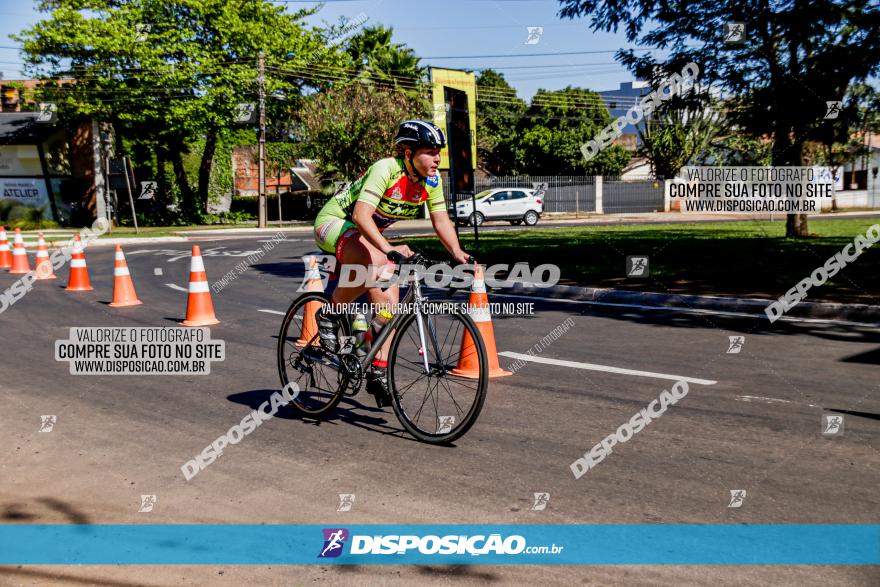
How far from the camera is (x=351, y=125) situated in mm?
40562

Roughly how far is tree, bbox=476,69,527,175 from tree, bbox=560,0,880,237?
40.3 metres

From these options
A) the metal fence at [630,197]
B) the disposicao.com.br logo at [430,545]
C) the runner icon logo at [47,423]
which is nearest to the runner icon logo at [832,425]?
the disposicao.com.br logo at [430,545]

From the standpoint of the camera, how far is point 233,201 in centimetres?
5238

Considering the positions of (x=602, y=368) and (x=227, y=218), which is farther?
(x=227, y=218)

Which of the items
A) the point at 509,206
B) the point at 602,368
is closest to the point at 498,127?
the point at 509,206

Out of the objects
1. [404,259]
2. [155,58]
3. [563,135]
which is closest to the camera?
[404,259]

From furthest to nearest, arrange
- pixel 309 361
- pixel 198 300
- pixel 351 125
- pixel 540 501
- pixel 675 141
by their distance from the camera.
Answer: pixel 675 141 < pixel 351 125 < pixel 198 300 < pixel 309 361 < pixel 540 501

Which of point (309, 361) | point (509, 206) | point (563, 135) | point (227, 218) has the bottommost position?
point (309, 361)

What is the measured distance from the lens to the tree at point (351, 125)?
4028cm

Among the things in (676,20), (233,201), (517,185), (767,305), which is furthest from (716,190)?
(233,201)

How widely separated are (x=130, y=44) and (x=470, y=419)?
37.0 m

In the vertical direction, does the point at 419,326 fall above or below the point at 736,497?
above

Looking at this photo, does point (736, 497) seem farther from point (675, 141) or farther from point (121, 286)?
point (675, 141)

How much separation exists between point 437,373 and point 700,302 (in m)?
6.46
